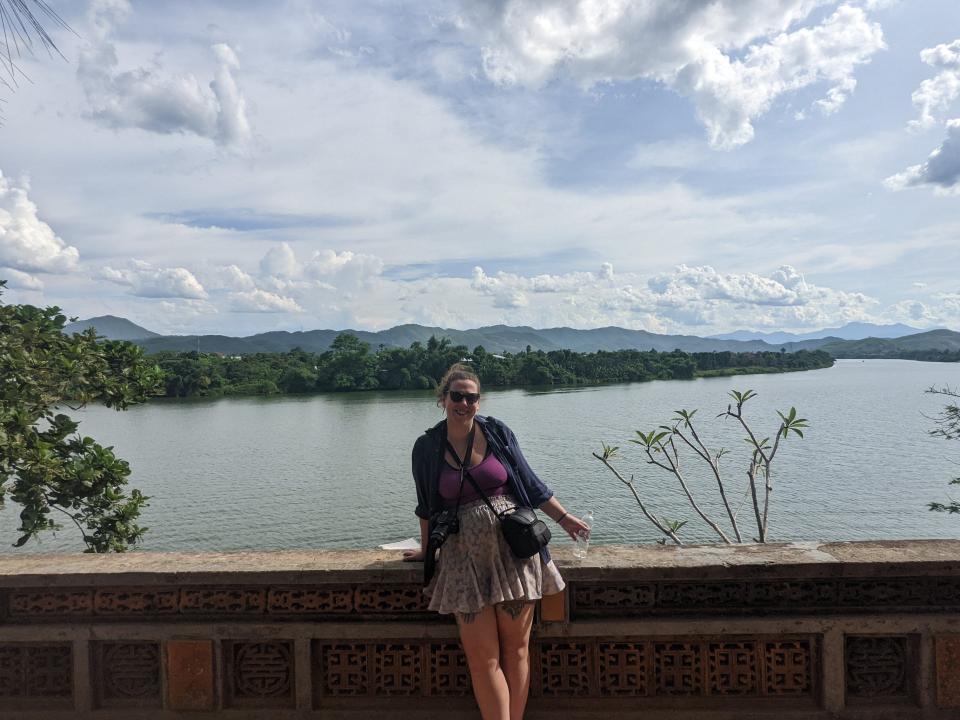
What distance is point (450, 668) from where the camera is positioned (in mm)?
2307

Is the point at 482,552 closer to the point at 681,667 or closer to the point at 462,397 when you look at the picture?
the point at 462,397

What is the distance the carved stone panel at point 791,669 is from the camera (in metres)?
2.24

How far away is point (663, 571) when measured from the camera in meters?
2.23

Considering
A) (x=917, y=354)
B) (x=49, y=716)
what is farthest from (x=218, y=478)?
(x=917, y=354)

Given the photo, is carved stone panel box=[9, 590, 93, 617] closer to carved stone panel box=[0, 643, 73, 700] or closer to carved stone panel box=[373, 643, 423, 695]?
carved stone panel box=[0, 643, 73, 700]

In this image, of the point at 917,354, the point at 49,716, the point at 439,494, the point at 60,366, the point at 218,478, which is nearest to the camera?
the point at 439,494

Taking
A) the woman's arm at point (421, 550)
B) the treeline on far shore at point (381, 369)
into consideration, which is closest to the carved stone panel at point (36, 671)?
the woman's arm at point (421, 550)

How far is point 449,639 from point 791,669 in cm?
116

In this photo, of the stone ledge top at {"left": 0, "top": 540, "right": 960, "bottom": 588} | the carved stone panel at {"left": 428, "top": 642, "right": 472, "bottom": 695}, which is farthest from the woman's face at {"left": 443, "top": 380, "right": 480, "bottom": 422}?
the carved stone panel at {"left": 428, "top": 642, "right": 472, "bottom": 695}

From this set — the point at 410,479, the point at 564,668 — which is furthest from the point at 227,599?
the point at 410,479

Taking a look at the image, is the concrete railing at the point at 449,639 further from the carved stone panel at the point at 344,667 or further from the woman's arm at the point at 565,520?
the woman's arm at the point at 565,520

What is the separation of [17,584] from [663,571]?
2.20m

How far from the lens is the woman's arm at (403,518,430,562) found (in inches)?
85.1

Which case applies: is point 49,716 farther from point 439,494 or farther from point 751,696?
point 751,696
